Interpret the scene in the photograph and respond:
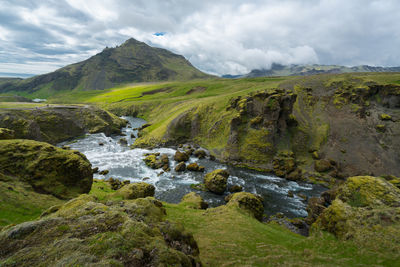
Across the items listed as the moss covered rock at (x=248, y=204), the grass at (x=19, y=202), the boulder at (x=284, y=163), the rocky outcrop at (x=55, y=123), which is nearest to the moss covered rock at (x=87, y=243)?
the grass at (x=19, y=202)

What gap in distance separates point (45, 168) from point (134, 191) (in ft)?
33.9

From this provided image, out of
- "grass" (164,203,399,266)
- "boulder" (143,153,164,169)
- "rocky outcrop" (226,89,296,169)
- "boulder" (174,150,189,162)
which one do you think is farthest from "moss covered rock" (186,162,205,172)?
"grass" (164,203,399,266)

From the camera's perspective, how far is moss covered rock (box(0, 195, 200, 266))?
22.5ft

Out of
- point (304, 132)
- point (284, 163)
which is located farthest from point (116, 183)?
point (304, 132)

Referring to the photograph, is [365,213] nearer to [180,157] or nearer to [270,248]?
[270,248]

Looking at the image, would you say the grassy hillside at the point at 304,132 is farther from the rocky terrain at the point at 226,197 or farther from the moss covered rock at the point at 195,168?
the moss covered rock at the point at 195,168

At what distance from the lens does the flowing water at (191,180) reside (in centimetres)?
3534

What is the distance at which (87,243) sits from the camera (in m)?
7.60

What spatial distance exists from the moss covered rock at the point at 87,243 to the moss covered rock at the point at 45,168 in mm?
12230

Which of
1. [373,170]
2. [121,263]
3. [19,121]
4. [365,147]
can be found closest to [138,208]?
[121,263]

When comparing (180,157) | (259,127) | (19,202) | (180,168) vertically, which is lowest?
(180,168)

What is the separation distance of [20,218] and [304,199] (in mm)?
43260

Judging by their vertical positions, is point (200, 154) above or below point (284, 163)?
above

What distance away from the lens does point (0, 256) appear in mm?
7254
